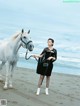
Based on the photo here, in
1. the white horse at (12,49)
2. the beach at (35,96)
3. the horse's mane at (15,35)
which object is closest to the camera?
the beach at (35,96)

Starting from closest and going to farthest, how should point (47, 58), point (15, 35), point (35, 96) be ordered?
point (35, 96) → point (47, 58) → point (15, 35)

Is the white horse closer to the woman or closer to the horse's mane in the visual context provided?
the horse's mane

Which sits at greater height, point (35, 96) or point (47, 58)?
point (47, 58)

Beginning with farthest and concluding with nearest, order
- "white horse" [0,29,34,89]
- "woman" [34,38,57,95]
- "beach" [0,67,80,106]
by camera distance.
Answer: "white horse" [0,29,34,89] < "woman" [34,38,57,95] < "beach" [0,67,80,106]

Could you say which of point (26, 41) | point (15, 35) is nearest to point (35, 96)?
point (26, 41)

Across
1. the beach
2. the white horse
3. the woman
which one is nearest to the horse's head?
the white horse

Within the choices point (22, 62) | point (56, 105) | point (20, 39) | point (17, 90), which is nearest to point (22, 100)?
point (56, 105)

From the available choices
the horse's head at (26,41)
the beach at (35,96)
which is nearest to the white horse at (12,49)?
the horse's head at (26,41)

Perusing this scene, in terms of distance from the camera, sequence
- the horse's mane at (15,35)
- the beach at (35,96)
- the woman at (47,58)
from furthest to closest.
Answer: the horse's mane at (15,35) < the woman at (47,58) < the beach at (35,96)

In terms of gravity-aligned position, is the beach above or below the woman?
below

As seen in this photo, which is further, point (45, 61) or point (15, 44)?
point (15, 44)

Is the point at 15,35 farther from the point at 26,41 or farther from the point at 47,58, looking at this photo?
the point at 47,58

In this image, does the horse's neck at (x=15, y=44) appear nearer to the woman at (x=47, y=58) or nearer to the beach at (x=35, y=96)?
the woman at (x=47, y=58)

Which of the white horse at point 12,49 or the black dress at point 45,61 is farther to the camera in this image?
the white horse at point 12,49
